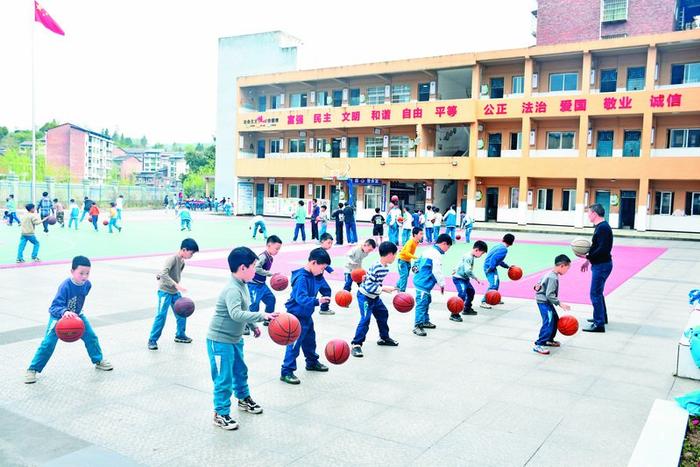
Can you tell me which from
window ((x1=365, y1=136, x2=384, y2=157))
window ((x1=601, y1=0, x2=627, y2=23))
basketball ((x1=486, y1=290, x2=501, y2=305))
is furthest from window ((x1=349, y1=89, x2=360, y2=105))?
basketball ((x1=486, y1=290, x2=501, y2=305))

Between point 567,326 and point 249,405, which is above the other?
point 567,326

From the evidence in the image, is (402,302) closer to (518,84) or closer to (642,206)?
(642,206)

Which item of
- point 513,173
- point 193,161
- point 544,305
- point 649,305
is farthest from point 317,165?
point 193,161

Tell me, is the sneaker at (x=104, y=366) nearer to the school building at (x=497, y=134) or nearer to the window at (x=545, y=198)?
the school building at (x=497, y=134)

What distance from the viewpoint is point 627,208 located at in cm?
3809

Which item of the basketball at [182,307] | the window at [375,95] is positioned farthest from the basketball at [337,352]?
the window at [375,95]

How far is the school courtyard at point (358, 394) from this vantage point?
5.08 meters

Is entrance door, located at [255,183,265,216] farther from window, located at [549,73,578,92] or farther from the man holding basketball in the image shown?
the man holding basketball

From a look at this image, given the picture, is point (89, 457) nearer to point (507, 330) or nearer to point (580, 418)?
point (580, 418)

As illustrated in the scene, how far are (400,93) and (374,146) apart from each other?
4.49 metres

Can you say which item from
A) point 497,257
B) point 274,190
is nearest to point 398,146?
point 274,190

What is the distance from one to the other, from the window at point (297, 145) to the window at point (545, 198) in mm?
19782

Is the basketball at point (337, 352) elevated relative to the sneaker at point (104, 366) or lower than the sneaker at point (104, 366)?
elevated

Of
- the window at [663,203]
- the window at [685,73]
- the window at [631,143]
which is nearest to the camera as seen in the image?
the window at [685,73]
